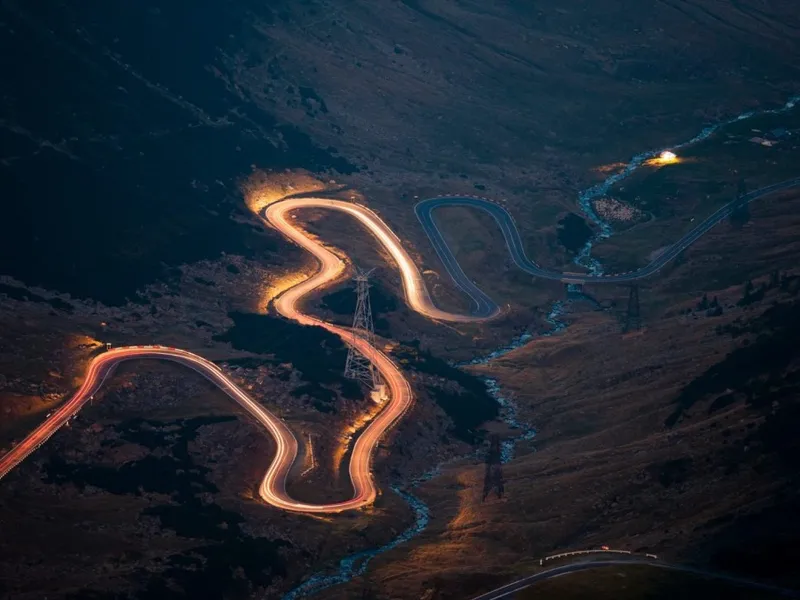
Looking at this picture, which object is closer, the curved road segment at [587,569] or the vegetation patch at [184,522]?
the curved road segment at [587,569]

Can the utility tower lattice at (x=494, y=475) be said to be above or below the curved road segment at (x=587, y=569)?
above

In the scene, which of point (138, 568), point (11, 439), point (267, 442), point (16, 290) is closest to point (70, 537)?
point (138, 568)

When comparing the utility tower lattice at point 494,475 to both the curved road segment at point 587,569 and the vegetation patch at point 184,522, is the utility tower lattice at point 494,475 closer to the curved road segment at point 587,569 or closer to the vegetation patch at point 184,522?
the vegetation patch at point 184,522

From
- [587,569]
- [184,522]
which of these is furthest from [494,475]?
[184,522]

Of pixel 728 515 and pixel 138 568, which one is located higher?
pixel 728 515

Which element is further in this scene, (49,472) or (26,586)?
(49,472)

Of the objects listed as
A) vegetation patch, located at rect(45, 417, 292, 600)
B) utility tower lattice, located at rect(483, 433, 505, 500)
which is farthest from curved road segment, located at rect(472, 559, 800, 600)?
utility tower lattice, located at rect(483, 433, 505, 500)

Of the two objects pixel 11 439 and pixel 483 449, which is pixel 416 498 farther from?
pixel 11 439

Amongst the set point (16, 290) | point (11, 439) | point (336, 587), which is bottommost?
point (336, 587)

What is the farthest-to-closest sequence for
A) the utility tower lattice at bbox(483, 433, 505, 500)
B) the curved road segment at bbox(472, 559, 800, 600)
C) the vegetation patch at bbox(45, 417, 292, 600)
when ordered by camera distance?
the utility tower lattice at bbox(483, 433, 505, 500) → the vegetation patch at bbox(45, 417, 292, 600) → the curved road segment at bbox(472, 559, 800, 600)

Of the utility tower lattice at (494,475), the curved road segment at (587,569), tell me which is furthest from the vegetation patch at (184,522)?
the utility tower lattice at (494,475)

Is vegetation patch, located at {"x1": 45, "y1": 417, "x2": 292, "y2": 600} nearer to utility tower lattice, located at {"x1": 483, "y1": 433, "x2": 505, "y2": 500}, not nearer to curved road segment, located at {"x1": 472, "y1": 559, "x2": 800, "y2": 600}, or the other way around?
curved road segment, located at {"x1": 472, "y1": 559, "x2": 800, "y2": 600}
